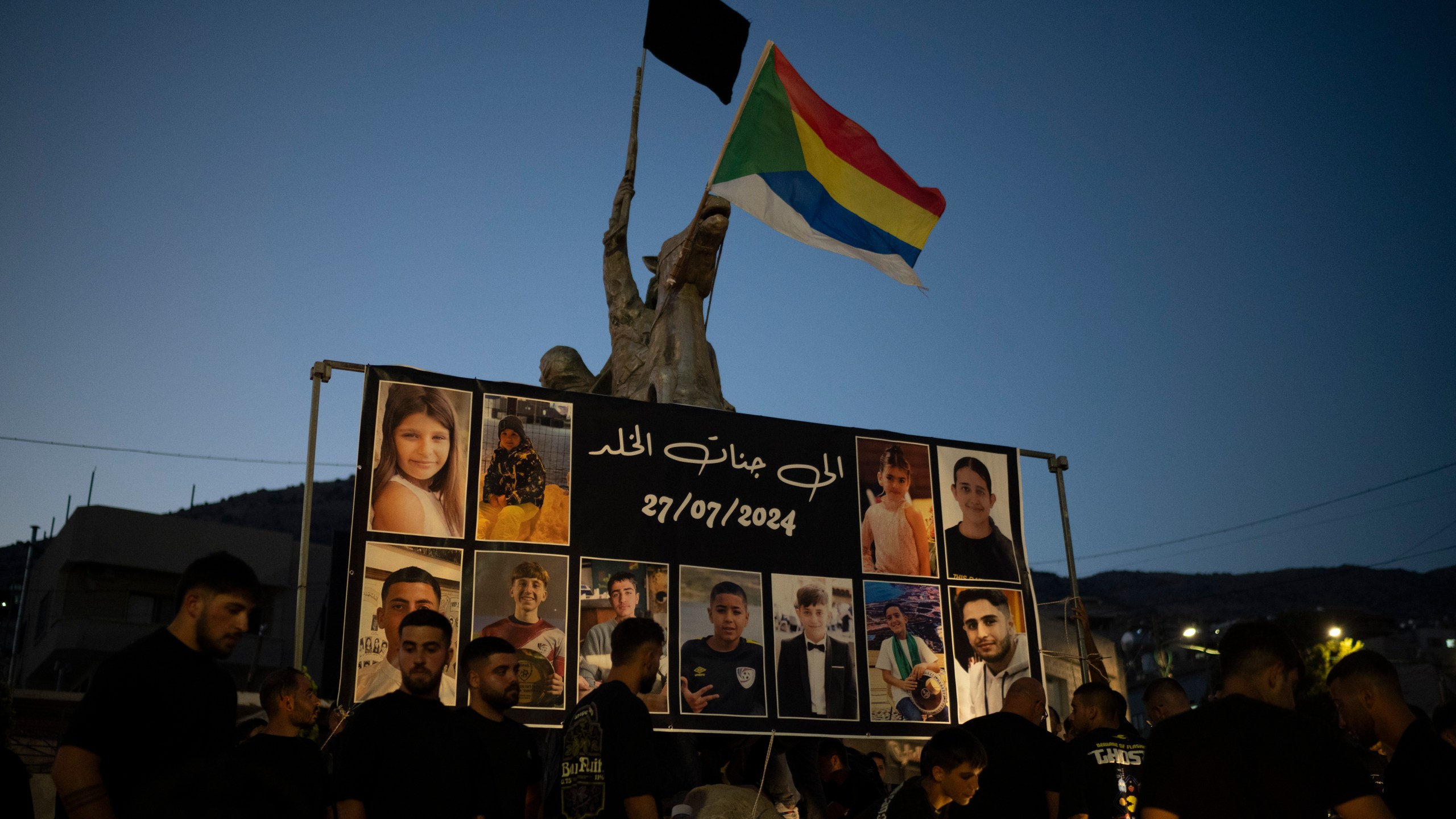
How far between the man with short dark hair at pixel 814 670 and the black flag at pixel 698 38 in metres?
4.40

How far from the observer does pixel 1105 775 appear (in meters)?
5.09

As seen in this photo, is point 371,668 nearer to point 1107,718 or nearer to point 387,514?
point 387,514

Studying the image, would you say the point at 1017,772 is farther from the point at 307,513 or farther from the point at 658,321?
the point at 658,321

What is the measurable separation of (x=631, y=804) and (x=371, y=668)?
303 cm

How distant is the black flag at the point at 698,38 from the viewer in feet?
30.7

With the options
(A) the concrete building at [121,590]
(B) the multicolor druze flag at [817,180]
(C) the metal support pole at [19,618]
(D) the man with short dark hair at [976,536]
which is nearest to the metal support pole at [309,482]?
(B) the multicolor druze flag at [817,180]

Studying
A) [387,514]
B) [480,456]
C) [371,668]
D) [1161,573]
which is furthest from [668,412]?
[1161,573]

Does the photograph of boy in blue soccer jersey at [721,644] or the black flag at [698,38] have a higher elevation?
the black flag at [698,38]

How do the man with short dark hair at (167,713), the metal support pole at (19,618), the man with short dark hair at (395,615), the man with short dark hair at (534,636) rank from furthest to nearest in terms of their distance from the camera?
the metal support pole at (19,618) → the man with short dark hair at (534,636) → the man with short dark hair at (395,615) → the man with short dark hair at (167,713)

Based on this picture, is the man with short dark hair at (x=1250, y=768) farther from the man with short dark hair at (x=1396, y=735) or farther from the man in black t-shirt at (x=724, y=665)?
the man in black t-shirt at (x=724, y=665)

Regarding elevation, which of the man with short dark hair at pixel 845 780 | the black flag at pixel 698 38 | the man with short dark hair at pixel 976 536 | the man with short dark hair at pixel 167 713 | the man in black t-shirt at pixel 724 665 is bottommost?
the man with short dark hair at pixel 845 780

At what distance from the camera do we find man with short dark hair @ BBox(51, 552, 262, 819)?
3133mm

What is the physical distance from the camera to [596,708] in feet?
13.9

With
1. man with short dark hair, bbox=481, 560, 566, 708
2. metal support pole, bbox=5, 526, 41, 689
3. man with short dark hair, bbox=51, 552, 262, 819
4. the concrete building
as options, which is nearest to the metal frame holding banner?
man with short dark hair, bbox=481, 560, 566, 708
